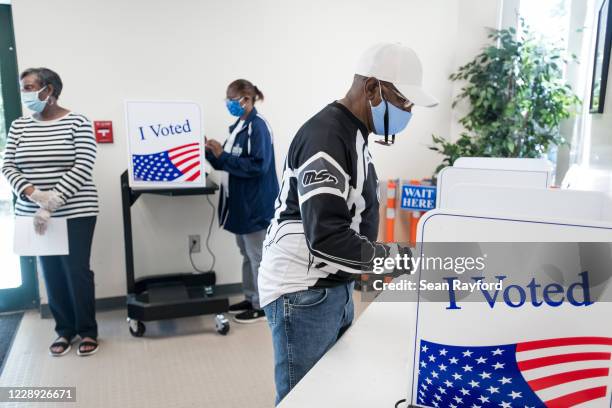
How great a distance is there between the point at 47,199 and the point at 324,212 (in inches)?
72.0

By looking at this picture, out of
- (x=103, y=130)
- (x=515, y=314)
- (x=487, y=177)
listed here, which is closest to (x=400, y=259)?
(x=515, y=314)

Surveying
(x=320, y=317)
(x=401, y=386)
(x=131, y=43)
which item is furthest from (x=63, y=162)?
(x=401, y=386)

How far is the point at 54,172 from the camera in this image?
2.38 metres

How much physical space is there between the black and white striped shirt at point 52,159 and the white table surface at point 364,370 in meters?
1.73

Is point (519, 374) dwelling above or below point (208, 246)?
above

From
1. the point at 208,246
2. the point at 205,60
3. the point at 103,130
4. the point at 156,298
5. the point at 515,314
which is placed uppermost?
the point at 205,60

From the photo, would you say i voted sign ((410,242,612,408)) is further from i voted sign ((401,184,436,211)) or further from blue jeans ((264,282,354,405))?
i voted sign ((401,184,436,211))

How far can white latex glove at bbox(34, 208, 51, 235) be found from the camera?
2346 millimetres

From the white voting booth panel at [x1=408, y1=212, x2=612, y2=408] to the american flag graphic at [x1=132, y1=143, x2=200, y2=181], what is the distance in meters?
2.07

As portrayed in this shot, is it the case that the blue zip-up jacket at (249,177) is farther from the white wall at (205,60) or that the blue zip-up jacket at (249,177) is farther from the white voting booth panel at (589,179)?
the white voting booth panel at (589,179)

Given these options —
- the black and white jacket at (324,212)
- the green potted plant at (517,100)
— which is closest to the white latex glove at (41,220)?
the black and white jacket at (324,212)

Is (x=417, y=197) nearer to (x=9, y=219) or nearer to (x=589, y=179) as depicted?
(x=589, y=179)

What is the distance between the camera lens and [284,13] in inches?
130

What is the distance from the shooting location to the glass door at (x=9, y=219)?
2.90 m
